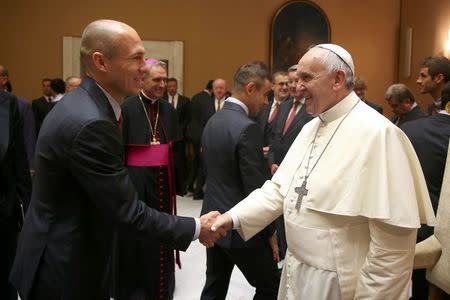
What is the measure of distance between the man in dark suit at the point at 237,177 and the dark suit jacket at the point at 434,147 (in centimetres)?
98

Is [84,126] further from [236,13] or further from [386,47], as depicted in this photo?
[386,47]

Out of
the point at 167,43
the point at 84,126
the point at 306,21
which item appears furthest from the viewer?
the point at 306,21

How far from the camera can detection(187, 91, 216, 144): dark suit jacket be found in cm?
813

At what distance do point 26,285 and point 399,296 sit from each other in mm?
1427

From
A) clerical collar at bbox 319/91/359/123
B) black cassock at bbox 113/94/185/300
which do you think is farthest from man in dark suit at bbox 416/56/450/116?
clerical collar at bbox 319/91/359/123

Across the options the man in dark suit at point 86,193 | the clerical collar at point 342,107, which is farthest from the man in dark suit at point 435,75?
the man in dark suit at point 86,193

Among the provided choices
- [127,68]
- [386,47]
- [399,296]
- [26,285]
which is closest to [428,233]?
[399,296]

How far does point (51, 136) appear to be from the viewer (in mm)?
1864

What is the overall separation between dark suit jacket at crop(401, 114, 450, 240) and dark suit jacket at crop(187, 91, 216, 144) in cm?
520

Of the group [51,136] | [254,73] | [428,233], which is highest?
[254,73]

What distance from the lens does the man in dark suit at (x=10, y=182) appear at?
9.79 feet

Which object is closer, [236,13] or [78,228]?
[78,228]

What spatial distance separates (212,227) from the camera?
2375mm

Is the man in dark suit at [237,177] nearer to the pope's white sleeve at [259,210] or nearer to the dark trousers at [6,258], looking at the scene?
the pope's white sleeve at [259,210]
